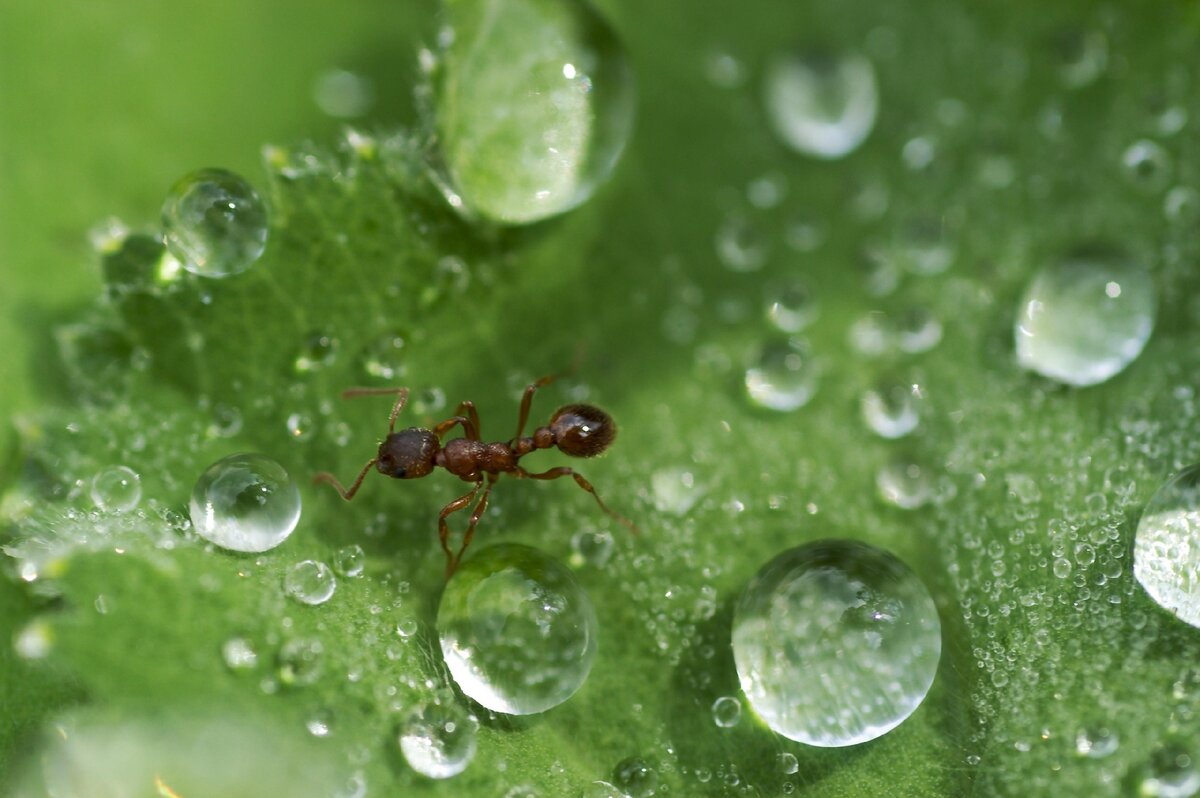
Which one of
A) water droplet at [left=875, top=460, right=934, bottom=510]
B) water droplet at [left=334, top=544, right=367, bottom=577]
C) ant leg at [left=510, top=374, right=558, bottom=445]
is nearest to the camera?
water droplet at [left=334, top=544, right=367, bottom=577]

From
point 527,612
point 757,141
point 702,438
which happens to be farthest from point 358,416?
point 757,141

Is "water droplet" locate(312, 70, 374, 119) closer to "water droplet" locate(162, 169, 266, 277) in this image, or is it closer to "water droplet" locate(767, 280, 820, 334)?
"water droplet" locate(162, 169, 266, 277)

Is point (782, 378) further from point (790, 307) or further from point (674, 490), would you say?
point (674, 490)

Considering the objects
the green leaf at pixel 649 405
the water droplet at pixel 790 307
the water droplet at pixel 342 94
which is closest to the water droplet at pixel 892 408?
the green leaf at pixel 649 405

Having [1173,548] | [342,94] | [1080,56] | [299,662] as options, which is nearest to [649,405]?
[299,662]

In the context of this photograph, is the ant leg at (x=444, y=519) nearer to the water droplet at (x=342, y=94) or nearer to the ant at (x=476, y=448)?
the ant at (x=476, y=448)

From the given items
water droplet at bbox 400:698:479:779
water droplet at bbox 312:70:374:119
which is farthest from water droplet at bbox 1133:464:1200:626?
water droplet at bbox 312:70:374:119
